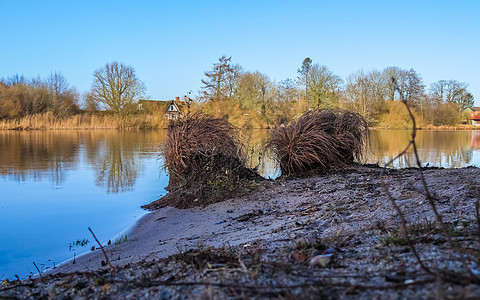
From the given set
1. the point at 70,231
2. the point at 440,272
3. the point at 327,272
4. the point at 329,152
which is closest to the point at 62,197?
the point at 70,231

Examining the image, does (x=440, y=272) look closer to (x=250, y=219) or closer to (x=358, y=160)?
(x=250, y=219)

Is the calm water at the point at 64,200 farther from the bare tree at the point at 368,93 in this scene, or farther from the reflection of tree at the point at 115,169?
the bare tree at the point at 368,93

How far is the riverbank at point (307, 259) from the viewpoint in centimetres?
199

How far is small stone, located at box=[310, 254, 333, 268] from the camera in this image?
2.39 meters

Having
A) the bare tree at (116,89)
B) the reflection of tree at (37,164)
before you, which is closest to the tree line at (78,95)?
the bare tree at (116,89)

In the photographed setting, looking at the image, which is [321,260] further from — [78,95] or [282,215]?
[78,95]

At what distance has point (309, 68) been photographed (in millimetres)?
48938

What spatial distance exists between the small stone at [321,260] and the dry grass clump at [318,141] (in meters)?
6.10

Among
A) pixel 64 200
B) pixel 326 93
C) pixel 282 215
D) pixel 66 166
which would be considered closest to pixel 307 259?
pixel 282 215

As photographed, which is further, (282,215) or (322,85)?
(322,85)

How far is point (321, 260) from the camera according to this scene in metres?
2.42

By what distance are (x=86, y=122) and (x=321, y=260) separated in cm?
4793

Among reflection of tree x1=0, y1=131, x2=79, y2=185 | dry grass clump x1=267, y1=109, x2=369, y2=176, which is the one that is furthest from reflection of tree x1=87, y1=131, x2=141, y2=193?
dry grass clump x1=267, y1=109, x2=369, y2=176

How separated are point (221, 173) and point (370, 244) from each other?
16.6 ft
